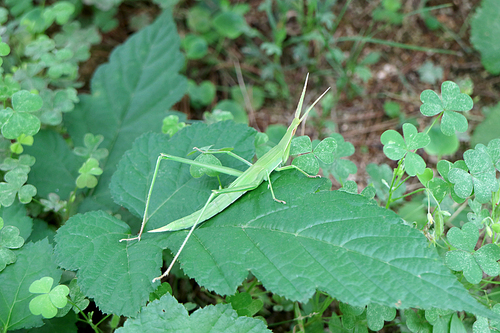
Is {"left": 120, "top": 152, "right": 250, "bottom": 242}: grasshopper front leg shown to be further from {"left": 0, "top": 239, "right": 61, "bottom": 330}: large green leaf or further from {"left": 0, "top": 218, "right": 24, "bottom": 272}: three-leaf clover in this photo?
{"left": 0, "top": 218, "right": 24, "bottom": 272}: three-leaf clover

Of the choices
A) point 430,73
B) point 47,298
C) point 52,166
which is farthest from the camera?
point 430,73

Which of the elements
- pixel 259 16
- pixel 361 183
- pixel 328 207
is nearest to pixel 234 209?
pixel 328 207

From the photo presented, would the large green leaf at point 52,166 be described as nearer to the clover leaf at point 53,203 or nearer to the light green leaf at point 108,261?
the clover leaf at point 53,203

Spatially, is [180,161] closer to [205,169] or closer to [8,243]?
[205,169]

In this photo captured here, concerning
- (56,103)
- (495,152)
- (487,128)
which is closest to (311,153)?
(495,152)

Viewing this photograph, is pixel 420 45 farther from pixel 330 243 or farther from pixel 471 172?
pixel 330 243

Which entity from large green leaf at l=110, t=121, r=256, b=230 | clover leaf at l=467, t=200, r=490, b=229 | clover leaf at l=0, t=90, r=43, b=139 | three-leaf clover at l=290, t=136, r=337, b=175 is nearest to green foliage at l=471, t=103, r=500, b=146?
clover leaf at l=467, t=200, r=490, b=229

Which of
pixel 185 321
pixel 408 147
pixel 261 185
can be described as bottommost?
pixel 185 321
